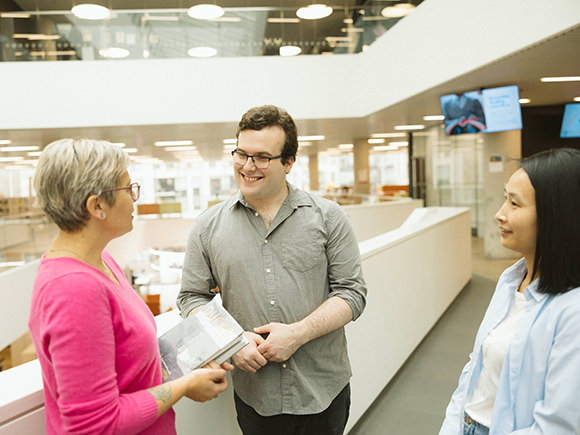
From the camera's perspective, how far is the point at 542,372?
124cm

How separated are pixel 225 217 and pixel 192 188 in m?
30.9

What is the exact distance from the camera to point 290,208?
1762mm

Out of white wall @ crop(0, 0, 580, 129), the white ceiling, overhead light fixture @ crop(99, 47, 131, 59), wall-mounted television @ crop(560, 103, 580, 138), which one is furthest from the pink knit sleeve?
overhead light fixture @ crop(99, 47, 131, 59)

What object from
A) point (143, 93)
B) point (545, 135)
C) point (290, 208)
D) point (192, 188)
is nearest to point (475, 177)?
point (545, 135)

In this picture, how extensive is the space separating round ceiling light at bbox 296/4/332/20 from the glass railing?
0.36 ft

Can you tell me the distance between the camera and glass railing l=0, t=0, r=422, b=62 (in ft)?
34.4

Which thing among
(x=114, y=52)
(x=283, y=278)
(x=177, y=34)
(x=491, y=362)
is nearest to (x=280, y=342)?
(x=283, y=278)

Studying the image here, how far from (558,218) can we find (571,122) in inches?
356

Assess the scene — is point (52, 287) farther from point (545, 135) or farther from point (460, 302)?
point (545, 135)

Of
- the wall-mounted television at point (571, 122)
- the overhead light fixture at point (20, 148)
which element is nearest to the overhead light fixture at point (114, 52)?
the overhead light fixture at point (20, 148)

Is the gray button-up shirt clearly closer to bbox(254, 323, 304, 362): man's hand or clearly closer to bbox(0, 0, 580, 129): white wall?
bbox(254, 323, 304, 362): man's hand

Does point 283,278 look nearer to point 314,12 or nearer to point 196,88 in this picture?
point 196,88

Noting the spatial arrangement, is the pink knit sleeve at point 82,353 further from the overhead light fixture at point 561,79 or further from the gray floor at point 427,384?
the overhead light fixture at point 561,79

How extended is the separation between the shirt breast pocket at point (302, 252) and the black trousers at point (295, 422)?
21.9 inches
